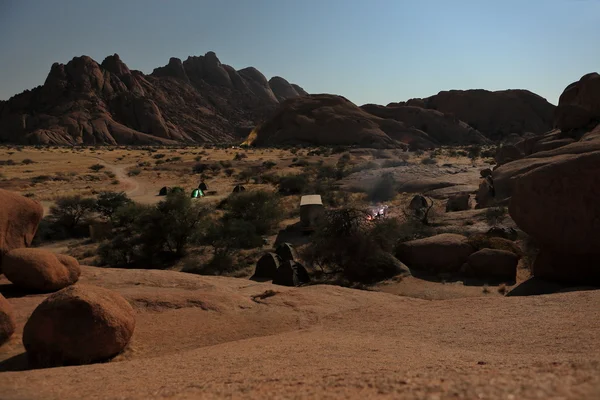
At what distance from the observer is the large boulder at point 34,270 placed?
1048cm

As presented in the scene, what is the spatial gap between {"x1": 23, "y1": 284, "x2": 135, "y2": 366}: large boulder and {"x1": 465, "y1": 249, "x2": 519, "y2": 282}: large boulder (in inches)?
397

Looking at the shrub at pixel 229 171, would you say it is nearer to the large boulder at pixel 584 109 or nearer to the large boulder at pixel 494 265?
the large boulder at pixel 584 109

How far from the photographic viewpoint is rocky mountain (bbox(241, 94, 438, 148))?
72.4 meters

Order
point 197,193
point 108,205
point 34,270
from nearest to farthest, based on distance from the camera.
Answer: point 34,270
point 108,205
point 197,193

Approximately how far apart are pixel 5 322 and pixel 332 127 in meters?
67.6

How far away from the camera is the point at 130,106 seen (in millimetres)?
109000

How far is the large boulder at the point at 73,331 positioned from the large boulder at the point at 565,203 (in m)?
9.38

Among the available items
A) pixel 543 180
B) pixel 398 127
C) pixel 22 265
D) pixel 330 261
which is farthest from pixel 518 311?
pixel 398 127

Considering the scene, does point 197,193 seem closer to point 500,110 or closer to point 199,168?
point 199,168

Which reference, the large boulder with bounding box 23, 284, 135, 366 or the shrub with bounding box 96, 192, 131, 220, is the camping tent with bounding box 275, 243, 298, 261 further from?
the shrub with bounding box 96, 192, 131, 220

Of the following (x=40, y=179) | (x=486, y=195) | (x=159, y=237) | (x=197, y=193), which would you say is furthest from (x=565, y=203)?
(x=40, y=179)

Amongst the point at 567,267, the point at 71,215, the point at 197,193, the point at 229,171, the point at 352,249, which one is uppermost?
the point at 229,171

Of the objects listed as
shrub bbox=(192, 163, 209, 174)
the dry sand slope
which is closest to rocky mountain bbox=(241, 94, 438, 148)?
shrub bbox=(192, 163, 209, 174)

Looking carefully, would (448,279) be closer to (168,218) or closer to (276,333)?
(276,333)
